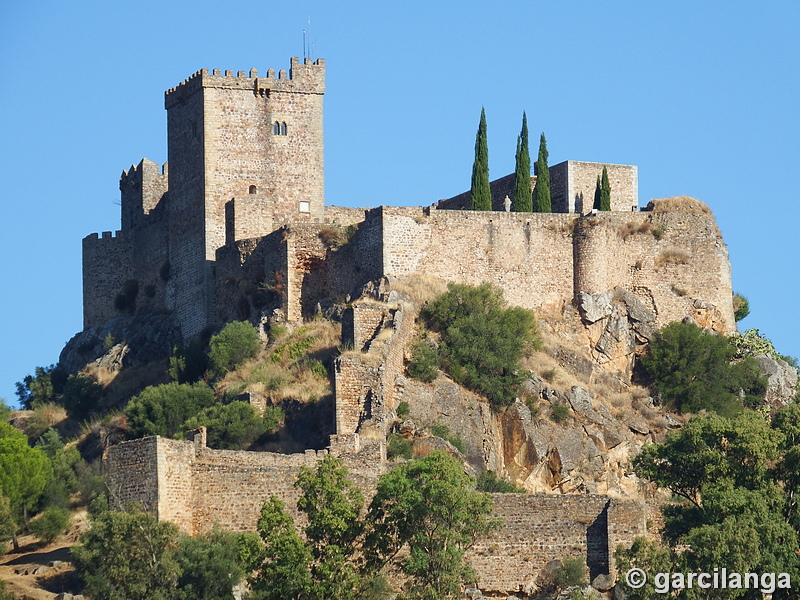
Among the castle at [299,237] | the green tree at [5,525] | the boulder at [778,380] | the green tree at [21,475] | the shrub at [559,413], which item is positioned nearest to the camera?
the green tree at [5,525]

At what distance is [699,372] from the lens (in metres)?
58.1

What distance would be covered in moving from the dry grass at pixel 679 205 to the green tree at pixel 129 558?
26120 mm

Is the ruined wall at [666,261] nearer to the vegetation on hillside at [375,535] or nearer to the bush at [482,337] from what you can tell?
the bush at [482,337]

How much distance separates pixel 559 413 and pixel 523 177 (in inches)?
483

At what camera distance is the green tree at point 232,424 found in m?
52.0

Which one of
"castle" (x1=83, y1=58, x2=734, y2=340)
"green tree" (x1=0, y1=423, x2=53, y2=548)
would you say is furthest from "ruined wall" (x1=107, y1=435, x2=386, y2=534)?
"castle" (x1=83, y1=58, x2=734, y2=340)

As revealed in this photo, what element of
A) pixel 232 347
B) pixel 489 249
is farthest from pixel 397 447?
pixel 489 249

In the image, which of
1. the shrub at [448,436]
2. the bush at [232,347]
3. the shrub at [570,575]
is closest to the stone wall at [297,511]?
the shrub at [570,575]

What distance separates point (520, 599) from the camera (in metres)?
42.3

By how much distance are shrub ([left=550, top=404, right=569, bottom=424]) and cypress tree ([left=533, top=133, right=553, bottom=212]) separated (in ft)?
34.9

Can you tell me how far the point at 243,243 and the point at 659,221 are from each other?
43.1ft

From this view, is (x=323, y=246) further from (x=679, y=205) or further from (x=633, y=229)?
(x=679, y=205)

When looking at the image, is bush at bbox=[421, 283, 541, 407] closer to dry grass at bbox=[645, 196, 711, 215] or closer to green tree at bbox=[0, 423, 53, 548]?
dry grass at bbox=[645, 196, 711, 215]

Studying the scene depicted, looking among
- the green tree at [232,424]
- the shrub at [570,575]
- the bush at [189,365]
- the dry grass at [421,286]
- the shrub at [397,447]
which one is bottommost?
the shrub at [570,575]
